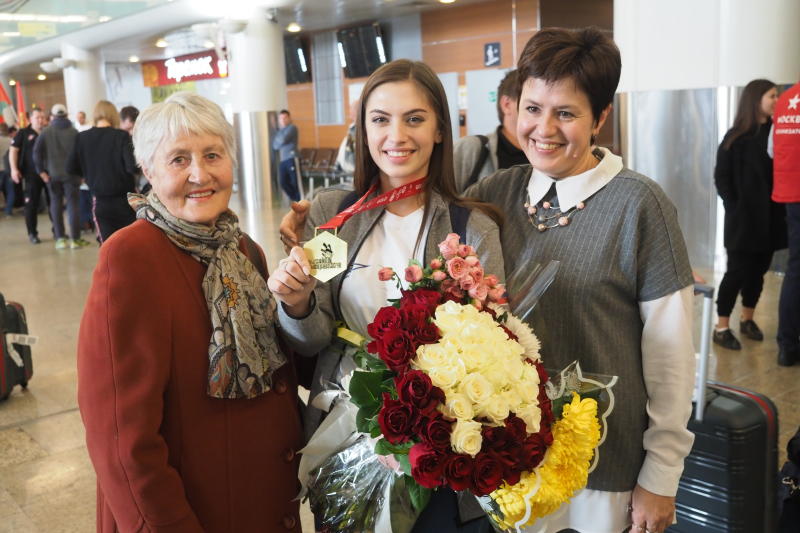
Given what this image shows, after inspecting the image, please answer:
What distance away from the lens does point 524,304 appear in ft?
5.11

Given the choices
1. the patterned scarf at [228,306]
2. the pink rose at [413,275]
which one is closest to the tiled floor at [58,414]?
the patterned scarf at [228,306]

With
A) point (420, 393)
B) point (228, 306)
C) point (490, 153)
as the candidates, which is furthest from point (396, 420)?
point (490, 153)

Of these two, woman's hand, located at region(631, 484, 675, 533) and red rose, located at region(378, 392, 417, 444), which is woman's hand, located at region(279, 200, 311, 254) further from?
woman's hand, located at region(631, 484, 675, 533)

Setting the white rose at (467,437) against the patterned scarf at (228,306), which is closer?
the white rose at (467,437)

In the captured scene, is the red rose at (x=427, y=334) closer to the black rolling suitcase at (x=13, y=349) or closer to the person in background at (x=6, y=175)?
the black rolling suitcase at (x=13, y=349)

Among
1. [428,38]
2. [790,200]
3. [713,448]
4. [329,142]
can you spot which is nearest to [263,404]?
[713,448]

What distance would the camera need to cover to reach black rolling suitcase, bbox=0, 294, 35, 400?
4734 millimetres

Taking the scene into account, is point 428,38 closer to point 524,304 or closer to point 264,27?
point 264,27

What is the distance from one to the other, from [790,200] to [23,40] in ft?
63.8

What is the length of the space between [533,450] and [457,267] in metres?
0.36

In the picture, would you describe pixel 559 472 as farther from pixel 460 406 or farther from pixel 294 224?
pixel 294 224

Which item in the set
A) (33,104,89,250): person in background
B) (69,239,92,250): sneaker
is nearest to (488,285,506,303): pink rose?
(33,104,89,250): person in background

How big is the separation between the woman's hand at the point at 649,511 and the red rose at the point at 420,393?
0.70 meters

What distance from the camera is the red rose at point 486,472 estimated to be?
130 cm
